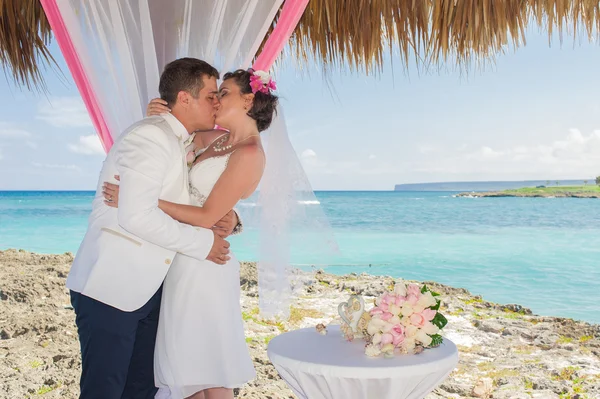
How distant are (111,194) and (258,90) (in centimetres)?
69

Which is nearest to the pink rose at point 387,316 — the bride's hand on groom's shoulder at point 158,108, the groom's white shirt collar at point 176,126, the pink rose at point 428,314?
the pink rose at point 428,314

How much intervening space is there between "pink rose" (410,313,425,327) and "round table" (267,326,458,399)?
0.10 m

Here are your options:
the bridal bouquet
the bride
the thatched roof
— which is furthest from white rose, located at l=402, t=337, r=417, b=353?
the thatched roof

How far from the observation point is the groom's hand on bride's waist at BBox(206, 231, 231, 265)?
6.22 ft

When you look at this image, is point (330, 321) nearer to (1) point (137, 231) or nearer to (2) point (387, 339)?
(2) point (387, 339)

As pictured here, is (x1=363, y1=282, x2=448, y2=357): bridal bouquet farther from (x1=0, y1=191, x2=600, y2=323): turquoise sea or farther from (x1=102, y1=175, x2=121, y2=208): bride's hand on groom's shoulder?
(x1=102, y1=175, x2=121, y2=208): bride's hand on groom's shoulder

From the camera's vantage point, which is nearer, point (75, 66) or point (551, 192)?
point (75, 66)

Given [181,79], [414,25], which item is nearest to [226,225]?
[181,79]

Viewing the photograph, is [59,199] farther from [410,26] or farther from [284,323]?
[410,26]

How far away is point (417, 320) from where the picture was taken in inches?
73.9

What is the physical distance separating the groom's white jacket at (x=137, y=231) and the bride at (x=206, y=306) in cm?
8

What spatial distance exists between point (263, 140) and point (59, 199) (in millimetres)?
26022

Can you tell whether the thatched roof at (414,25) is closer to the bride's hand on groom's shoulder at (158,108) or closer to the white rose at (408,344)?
the bride's hand on groom's shoulder at (158,108)

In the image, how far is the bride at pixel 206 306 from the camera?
1902 millimetres
